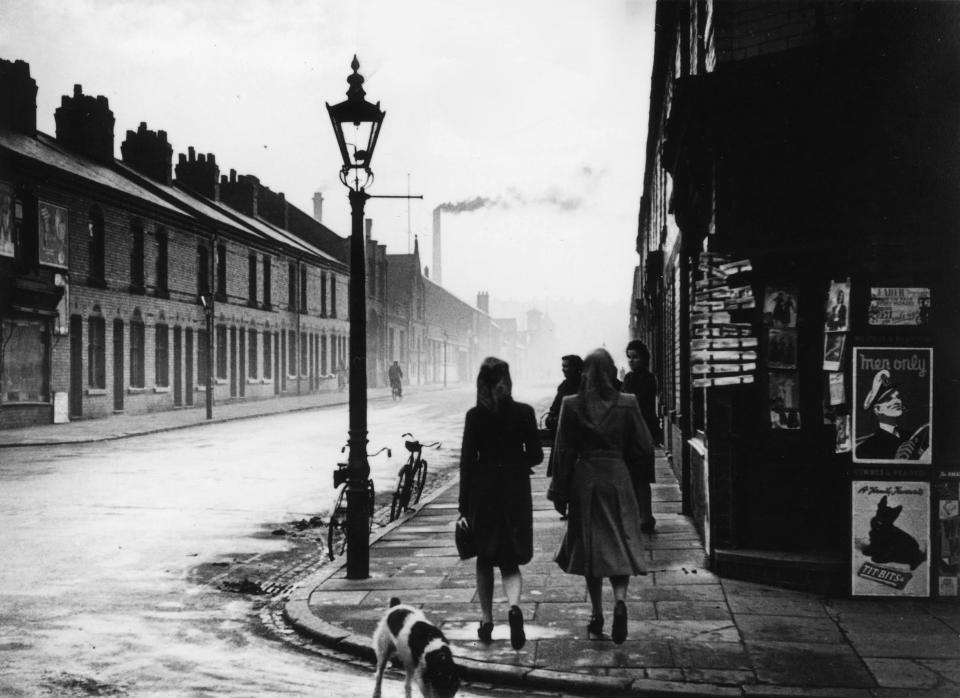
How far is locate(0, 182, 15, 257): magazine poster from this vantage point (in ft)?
79.4

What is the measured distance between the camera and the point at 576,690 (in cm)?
498

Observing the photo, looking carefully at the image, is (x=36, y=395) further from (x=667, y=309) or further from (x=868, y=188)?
(x=868, y=188)

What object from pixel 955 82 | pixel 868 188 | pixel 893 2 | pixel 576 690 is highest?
pixel 893 2

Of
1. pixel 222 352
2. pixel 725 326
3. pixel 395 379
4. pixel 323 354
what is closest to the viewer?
pixel 725 326

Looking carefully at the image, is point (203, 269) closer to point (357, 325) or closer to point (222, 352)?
point (222, 352)

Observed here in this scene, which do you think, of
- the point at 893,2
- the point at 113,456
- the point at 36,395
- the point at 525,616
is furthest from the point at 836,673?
the point at 36,395

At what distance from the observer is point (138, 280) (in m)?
32.0

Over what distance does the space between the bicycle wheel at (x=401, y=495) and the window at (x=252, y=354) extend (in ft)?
105

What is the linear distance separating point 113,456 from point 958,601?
15.0 m

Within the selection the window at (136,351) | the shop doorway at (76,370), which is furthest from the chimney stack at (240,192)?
the shop doorway at (76,370)

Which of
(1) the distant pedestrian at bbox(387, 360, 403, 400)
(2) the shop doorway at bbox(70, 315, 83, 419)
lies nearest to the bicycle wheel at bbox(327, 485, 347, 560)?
(2) the shop doorway at bbox(70, 315, 83, 419)

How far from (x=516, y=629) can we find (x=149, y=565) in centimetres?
417

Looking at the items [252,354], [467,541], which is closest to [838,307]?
[467,541]

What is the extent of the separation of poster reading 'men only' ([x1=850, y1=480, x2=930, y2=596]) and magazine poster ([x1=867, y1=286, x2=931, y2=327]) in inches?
46.2
